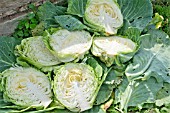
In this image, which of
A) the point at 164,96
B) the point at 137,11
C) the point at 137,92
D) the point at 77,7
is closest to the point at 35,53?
the point at 77,7

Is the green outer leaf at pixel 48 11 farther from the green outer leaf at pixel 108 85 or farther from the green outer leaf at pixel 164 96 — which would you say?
the green outer leaf at pixel 164 96

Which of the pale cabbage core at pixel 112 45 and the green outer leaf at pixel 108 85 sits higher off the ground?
the pale cabbage core at pixel 112 45

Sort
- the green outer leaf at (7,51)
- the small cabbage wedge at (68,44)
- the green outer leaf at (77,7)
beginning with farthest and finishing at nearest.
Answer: the green outer leaf at (77,7) → the green outer leaf at (7,51) → the small cabbage wedge at (68,44)

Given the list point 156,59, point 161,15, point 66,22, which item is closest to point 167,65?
point 156,59

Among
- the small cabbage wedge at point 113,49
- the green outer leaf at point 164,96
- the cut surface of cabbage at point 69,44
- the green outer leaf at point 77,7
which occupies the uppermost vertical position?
the green outer leaf at point 77,7

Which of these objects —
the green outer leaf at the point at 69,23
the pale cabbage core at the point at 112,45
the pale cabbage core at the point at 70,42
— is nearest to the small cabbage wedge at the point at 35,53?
the pale cabbage core at the point at 70,42

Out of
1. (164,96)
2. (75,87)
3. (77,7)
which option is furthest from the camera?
(77,7)

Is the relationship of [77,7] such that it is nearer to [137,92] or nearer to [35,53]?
[35,53]

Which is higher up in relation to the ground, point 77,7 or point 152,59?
point 77,7
